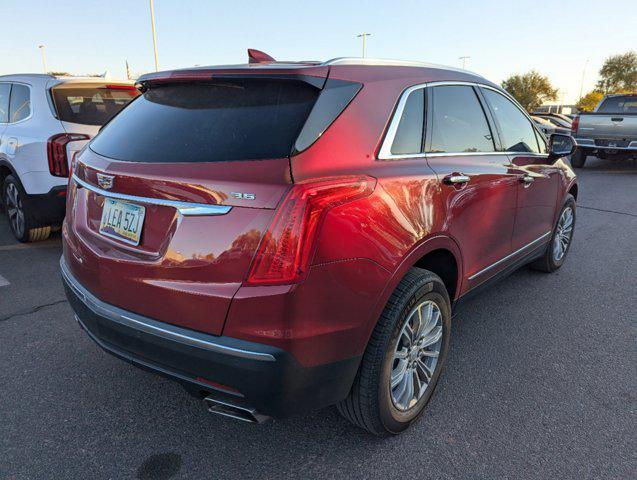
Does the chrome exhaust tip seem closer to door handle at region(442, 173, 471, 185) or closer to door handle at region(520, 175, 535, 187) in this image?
door handle at region(442, 173, 471, 185)

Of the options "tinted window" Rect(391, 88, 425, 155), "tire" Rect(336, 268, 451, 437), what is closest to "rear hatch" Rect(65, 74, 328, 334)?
"tinted window" Rect(391, 88, 425, 155)

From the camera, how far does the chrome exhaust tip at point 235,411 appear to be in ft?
6.12

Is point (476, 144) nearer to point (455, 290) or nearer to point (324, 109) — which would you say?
point (455, 290)

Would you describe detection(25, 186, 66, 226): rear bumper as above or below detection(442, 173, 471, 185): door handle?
below

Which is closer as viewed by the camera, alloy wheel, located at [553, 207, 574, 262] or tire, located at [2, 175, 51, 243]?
alloy wheel, located at [553, 207, 574, 262]

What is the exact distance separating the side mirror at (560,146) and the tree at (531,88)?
70.4m

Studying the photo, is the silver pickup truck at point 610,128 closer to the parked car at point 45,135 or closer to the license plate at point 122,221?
the parked car at point 45,135

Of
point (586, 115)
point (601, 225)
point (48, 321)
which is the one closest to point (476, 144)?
point (48, 321)

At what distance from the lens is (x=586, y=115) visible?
1172 cm

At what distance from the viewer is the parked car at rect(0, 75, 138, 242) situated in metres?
4.78

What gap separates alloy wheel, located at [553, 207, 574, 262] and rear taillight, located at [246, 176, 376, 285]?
3.47 metres

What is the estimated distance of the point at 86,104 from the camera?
16.4ft

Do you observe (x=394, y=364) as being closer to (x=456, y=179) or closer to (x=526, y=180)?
(x=456, y=179)

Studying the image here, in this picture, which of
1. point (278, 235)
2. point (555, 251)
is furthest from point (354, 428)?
point (555, 251)
